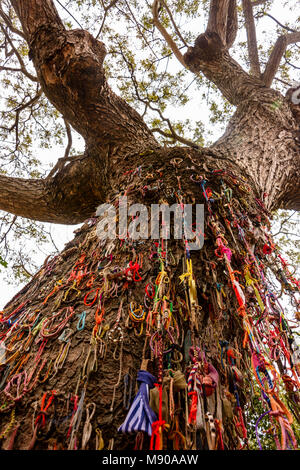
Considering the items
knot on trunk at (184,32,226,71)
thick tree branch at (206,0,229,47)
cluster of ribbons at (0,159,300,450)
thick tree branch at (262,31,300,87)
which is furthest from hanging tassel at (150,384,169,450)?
thick tree branch at (206,0,229,47)

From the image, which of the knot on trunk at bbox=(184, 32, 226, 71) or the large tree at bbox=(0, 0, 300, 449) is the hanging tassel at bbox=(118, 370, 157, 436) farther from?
the knot on trunk at bbox=(184, 32, 226, 71)

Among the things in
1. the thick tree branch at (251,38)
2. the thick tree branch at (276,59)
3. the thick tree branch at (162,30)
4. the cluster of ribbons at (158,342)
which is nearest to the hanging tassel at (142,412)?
the cluster of ribbons at (158,342)

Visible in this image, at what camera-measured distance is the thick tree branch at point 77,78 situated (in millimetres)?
2293

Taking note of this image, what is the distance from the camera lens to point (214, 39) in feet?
13.5

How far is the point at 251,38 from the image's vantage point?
5133 millimetres

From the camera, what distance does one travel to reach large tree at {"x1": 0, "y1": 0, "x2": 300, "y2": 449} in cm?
84

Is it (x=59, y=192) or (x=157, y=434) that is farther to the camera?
(x=59, y=192)

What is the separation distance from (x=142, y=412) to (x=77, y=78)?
254cm

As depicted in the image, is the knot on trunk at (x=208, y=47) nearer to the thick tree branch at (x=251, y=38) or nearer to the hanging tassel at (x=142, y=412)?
the thick tree branch at (x=251, y=38)

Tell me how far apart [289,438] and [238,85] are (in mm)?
3957

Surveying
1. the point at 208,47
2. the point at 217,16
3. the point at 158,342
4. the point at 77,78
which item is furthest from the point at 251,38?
the point at 158,342

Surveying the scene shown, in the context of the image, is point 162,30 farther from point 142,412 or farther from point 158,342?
point 142,412

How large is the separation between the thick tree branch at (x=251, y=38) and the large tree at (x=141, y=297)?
2.69 m
